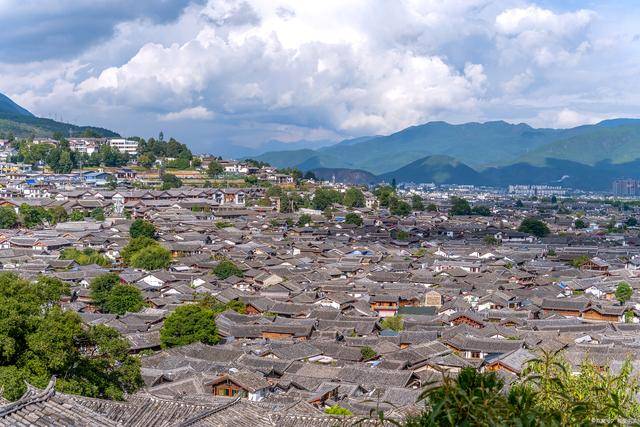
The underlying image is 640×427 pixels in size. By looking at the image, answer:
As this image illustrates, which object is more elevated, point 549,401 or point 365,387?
point 549,401

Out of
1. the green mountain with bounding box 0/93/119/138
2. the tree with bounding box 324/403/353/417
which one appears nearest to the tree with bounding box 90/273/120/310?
the tree with bounding box 324/403/353/417

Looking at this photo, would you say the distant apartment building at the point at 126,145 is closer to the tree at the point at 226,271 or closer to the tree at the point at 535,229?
the tree at the point at 535,229

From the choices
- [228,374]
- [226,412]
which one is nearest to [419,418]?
[226,412]

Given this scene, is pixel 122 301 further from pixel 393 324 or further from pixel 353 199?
pixel 353 199

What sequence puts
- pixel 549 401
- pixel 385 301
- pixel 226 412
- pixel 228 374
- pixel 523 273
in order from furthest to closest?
pixel 523 273 → pixel 385 301 → pixel 228 374 → pixel 226 412 → pixel 549 401

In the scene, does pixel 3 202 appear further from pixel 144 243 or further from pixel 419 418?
pixel 419 418

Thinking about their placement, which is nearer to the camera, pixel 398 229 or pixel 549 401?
pixel 549 401

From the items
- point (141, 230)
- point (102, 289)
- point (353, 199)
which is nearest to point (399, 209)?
point (353, 199)

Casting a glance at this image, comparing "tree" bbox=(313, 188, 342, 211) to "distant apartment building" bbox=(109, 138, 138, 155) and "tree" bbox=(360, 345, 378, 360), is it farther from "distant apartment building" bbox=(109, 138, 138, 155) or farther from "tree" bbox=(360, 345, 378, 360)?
"tree" bbox=(360, 345, 378, 360)
